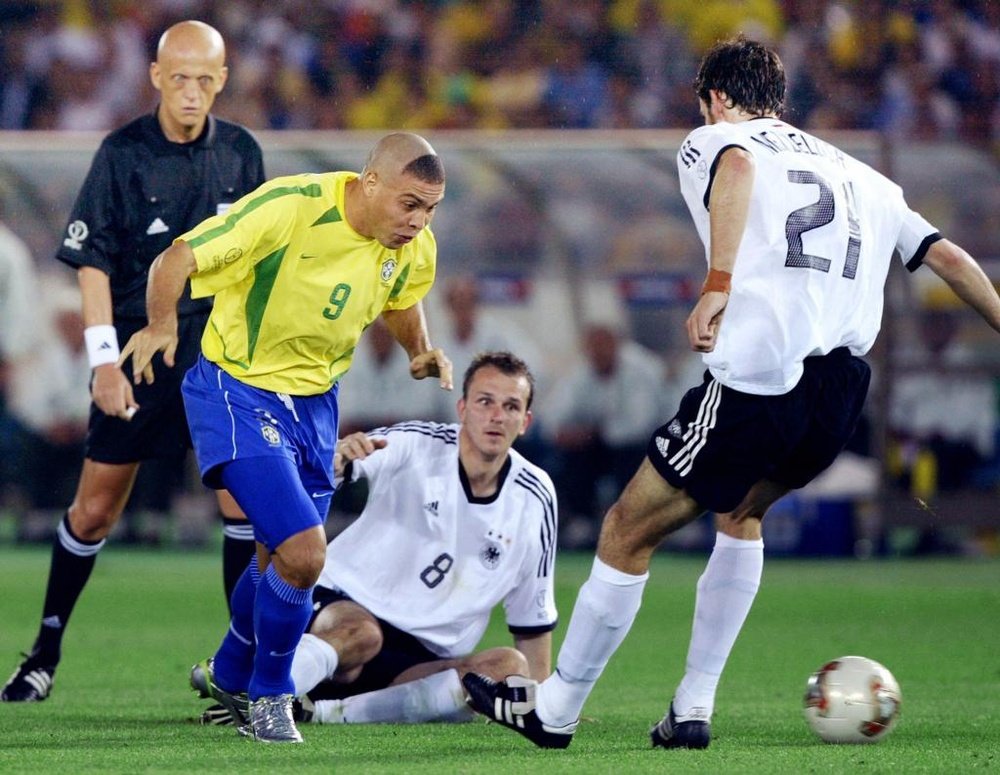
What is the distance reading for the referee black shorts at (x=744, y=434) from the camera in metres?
4.46

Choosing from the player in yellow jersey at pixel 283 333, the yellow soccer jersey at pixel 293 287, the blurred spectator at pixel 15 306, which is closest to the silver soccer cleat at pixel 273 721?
the player in yellow jersey at pixel 283 333

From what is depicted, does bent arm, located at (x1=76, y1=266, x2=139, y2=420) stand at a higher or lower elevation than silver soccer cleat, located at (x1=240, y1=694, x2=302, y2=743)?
higher

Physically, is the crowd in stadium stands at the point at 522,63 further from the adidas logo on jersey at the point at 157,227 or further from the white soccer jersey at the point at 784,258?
the white soccer jersey at the point at 784,258

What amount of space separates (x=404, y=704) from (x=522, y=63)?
31.0 feet

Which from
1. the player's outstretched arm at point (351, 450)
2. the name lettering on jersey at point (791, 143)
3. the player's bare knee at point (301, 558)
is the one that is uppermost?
the name lettering on jersey at point (791, 143)

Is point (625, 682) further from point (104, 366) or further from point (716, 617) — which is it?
point (104, 366)

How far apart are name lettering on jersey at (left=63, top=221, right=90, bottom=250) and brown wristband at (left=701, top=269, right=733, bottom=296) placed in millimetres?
2491

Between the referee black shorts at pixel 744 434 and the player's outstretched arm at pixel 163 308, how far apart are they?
1313 millimetres

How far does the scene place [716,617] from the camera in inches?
186

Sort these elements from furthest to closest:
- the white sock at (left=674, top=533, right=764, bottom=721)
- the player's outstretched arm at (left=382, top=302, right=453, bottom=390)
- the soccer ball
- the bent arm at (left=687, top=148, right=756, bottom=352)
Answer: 1. the player's outstretched arm at (left=382, top=302, right=453, bottom=390)
2. the soccer ball
3. the white sock at (left=674, top=533, right=764, bottom=721)
4. the bent arm at (left=687, top=148, right=756, bottom=352)

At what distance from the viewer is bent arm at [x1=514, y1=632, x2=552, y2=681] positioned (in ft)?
18.2

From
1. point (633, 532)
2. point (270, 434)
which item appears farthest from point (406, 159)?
point (633, 532)

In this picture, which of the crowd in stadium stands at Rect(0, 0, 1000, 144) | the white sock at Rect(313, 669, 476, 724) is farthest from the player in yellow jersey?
the crowd in stadium stands at Rect(0, 0, 1000, 144)

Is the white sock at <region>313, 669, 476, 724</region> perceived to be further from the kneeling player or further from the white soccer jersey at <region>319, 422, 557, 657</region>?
the white soccer jersey at <region>319, 422, 557, 657</region>
